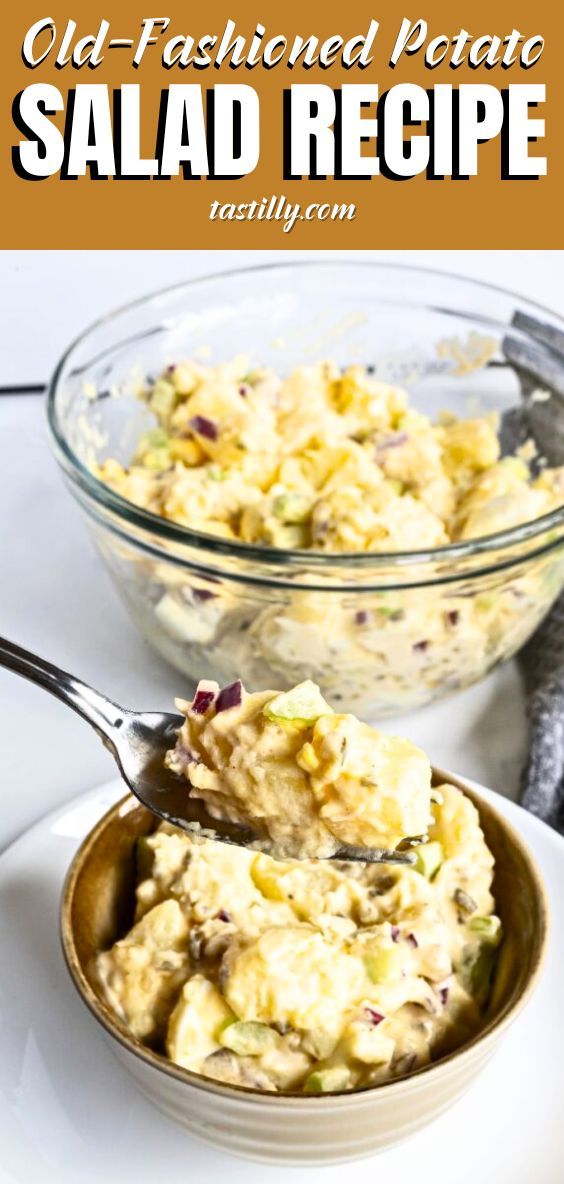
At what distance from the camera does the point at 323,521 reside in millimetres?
1452

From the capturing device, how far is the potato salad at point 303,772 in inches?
33.7

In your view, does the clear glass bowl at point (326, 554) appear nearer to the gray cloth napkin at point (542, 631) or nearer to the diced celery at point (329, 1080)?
the gray cloth napkin at point (542, 631)

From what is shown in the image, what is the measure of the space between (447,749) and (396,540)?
0.24 meters

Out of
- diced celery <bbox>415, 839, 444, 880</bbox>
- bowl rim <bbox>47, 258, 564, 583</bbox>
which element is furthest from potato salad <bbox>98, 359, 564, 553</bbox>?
diced celery <bbox>415, 839, 444, 880</bbox>

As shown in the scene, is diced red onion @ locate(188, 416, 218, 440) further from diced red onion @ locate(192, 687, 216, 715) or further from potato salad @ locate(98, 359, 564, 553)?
diced red onion @ locate(192, 687, 216, 715)

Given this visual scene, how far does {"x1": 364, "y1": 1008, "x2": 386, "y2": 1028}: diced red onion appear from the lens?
2.99 ft

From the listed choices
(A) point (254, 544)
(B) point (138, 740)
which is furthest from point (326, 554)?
(B) point (138, 740)

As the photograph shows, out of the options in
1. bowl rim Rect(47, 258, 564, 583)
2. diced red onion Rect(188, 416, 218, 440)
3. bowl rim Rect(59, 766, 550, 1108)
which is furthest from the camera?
diced red onion Rect(188, 416, 218, 440)

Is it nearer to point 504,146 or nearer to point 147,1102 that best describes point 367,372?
point 504,146

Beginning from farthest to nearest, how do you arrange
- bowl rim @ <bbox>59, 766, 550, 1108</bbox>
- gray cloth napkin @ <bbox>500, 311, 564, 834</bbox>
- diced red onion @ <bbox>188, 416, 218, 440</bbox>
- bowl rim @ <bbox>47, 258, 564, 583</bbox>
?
diced red onion @ <bbox>188, 416, 218, 440</bbox>, gray cloth napkin @ <bbox>500, 311, 564, 834</bbox>, bowl rim @ <bbox>47, 258, 564, 583</bbox>, bowl rim @ <bbox>59, 766, 550, 1108</bbox>

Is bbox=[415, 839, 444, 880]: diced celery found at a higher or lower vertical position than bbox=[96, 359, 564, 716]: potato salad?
lower

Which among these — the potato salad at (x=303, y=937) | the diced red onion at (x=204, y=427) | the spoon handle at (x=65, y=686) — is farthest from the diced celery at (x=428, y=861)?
the diced red onion at (x=204, y=427)

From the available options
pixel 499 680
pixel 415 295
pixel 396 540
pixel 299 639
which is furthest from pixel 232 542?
pixel 415 295

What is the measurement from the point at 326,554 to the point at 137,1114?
0.51 metres
